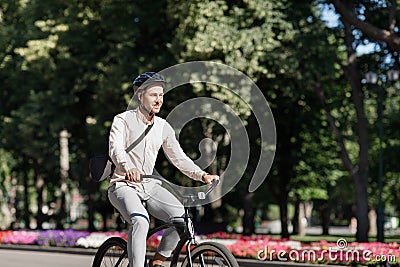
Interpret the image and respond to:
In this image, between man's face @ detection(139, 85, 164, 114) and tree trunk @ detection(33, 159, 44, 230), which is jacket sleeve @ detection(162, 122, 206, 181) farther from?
tree trunk @ detection(33, 159, 44, 230)

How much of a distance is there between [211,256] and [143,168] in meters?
1.01

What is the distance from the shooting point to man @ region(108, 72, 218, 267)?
22.2ft

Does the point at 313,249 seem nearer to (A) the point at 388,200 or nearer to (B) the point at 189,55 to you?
(B) the point at 189,55

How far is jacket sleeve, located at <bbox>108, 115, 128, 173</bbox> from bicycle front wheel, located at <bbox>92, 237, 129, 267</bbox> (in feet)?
2.87

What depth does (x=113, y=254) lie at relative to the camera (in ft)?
24.9

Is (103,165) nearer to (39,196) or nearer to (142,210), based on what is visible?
(142,210)

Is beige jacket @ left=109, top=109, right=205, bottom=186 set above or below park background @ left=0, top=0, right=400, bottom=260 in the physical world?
below

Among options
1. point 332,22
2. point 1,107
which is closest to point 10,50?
point 1,107

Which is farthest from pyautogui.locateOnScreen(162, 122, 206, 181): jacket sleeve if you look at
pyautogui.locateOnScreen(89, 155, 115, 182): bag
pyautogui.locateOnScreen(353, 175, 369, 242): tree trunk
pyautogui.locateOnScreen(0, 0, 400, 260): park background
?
pyautogui.locateOnScreen(353, 175, 369, 242): tree trunk

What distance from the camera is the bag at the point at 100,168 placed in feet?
22.7

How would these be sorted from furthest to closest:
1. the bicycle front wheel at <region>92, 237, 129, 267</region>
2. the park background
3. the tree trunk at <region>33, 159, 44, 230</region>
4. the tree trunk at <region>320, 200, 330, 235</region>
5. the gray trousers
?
the tree trunk at <region>320, 200, 330, 235</region>
the tree trunk at <region>33, 159, 44, 230</region>
the park background
the bicycle front wheel at <region>92, 237, 129, 267</region>
the gray trousers

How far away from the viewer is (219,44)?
24172 mm

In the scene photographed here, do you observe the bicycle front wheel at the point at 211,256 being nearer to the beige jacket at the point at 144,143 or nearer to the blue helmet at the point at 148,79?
the beige jacket at the point at 144,143

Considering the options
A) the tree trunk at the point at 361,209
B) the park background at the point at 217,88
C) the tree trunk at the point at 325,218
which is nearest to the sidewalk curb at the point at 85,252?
the park background at the point at 217,88
